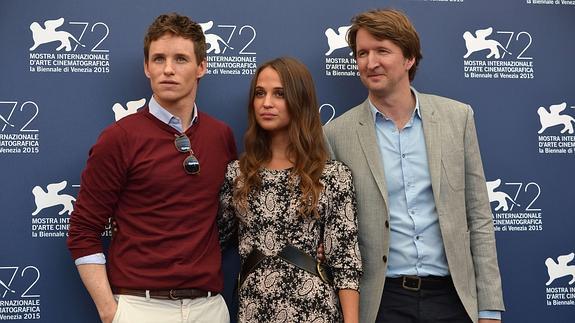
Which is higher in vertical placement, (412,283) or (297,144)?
(297,144)

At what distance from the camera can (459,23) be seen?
3.34m

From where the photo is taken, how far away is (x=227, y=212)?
273 cm

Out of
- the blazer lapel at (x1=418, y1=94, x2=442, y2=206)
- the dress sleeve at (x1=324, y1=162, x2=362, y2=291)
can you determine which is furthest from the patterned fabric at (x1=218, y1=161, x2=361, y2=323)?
the blazer lapel at (x1=418, y1=94, x2=442, y2=206)

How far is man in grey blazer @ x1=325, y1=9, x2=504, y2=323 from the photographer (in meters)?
2.66

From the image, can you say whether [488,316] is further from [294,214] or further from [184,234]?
[184,234]

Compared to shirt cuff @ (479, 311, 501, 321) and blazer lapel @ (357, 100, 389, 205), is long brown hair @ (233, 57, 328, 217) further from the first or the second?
shirt cuff @ (479, 311, 501, 321)

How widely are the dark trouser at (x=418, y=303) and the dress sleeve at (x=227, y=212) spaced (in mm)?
691

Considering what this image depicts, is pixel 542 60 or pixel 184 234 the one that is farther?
pixel 542 60

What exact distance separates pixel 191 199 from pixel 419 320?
104 centimetres

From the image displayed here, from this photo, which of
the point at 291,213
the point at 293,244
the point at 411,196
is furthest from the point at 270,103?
the point at 411,196

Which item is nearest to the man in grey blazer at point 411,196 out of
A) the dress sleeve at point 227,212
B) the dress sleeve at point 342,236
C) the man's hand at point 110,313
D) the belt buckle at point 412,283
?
the belt buckle at point 412,283

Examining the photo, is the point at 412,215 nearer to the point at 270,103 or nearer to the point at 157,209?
the point at 270,103

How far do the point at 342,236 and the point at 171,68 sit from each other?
94cm

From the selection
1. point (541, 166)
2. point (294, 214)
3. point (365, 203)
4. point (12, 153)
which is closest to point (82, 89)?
point (12, 153)
